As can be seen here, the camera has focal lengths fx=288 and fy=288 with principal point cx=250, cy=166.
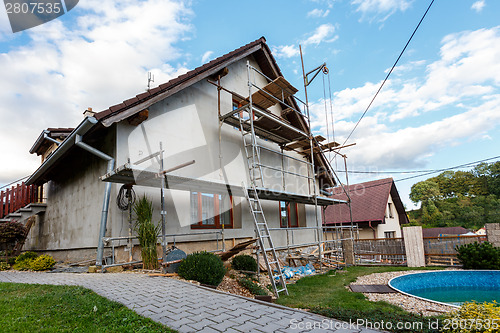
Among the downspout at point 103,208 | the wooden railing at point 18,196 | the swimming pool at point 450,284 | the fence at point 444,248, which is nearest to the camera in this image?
the downspout at point 103,208

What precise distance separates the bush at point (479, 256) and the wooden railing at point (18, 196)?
17.7 meters

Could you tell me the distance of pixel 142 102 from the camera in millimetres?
7609

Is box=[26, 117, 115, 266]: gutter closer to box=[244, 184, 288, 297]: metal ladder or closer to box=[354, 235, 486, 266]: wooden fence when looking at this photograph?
box=[244, 184, 288, 297]: metal ladder

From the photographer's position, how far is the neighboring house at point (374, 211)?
2166cm

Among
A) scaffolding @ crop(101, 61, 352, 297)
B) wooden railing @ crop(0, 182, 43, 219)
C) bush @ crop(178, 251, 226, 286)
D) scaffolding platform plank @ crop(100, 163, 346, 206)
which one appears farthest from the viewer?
wooden railing @ crop(0, 182, 43, 219)

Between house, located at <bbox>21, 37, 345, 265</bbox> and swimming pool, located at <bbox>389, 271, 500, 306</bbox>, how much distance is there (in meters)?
3.78

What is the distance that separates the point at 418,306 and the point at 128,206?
272 inches

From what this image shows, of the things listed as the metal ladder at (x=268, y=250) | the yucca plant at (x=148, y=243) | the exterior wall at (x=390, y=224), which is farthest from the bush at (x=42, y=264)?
the exterior wall at (x=390, y=224)

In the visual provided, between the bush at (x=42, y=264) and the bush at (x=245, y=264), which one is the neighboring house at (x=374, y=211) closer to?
the bush at (x=245, y=264)

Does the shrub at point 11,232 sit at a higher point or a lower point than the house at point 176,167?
lower

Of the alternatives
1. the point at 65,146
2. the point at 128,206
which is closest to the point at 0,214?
the point at 65,146

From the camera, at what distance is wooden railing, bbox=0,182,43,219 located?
43.0 ft

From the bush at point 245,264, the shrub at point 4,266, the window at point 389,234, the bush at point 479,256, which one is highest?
the shrub at point 4,266

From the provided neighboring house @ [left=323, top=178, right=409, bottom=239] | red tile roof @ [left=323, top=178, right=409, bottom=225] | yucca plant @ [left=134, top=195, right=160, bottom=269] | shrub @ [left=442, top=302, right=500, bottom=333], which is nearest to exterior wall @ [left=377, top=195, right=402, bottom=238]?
neighboring house @ [left=323, top=178, right=409, bottom=239]
